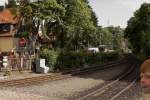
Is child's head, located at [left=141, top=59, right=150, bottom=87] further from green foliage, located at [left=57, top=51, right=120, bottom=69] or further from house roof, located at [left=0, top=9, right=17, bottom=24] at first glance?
house roof, located at [left=0, top=9, right=17, bottom=24]

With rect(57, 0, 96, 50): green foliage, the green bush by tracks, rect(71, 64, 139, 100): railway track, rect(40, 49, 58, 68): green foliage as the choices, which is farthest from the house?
rect(71, 64, 139, 100): railway track

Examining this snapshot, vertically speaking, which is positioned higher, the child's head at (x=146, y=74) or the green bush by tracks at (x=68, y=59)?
the child's head at (x=146, y=74)

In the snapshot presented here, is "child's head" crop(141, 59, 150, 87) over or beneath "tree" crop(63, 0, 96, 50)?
beneath

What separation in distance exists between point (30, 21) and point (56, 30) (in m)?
10.1

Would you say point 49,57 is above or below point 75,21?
below

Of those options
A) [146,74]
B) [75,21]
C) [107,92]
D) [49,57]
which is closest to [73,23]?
[75,21]

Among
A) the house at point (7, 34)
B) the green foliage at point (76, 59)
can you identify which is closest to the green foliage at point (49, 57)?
Answer: the green foliage at point (76, 59)

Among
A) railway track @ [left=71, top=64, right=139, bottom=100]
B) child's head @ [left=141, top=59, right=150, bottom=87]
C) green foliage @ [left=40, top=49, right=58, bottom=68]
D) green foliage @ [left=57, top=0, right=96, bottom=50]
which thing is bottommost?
railway track @ [left=71, top=64, right=139, bottom=100]

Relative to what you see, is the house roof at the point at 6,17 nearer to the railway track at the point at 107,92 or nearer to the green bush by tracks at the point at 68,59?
the green bush by tracks at the point at 68,59

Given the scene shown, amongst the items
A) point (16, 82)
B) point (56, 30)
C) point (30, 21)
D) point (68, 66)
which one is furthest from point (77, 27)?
point (16, 82)

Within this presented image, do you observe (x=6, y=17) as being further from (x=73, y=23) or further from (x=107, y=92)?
(x=107, y=92)

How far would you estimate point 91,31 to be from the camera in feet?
243

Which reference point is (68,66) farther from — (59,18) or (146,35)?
(146,35)

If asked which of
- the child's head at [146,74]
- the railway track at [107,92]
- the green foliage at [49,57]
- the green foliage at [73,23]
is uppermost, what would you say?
the green foliage at [73,23]
